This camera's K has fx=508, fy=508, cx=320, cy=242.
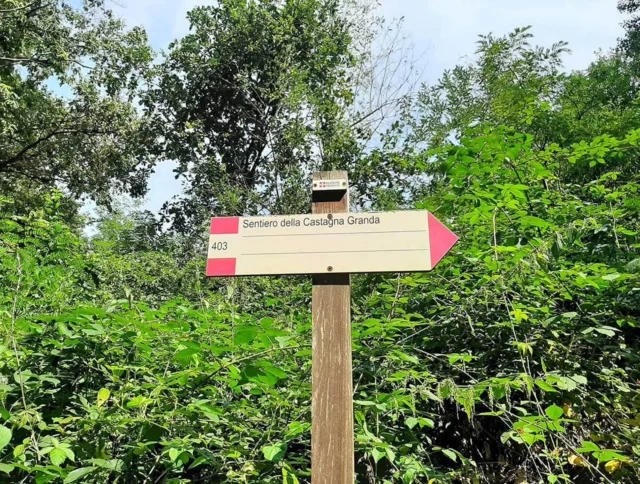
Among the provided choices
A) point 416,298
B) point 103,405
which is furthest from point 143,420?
point 416,298

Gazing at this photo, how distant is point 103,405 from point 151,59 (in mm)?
14037

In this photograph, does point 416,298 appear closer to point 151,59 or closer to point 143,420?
point 143,420

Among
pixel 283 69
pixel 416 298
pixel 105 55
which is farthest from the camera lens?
pixel 105 55

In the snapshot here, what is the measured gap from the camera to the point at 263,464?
1.64m

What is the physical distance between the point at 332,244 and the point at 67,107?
1640 centimetres

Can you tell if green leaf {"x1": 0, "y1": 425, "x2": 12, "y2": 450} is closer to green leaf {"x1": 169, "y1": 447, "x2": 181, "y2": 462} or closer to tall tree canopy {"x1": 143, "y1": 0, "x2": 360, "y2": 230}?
green leaf {"x1": 169, "y1": 447, "x2": 181, "y2": 462}

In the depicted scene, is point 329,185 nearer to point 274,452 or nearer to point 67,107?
point 274,452

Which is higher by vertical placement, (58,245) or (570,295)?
(58,245)

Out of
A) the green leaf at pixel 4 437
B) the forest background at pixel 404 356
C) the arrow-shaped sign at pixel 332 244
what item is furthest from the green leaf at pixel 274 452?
the green leaf at pixel 4 437

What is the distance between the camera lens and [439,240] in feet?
5.01

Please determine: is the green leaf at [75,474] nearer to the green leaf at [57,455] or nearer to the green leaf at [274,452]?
the green leaf at [57,455]

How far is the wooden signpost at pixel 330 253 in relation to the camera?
4.70 ft

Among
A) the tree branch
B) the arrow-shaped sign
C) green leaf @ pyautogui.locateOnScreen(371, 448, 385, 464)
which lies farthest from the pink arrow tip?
the tree branch

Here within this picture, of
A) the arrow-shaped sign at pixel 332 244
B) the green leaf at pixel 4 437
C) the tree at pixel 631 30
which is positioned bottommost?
the green leaf at pixel 4 437
